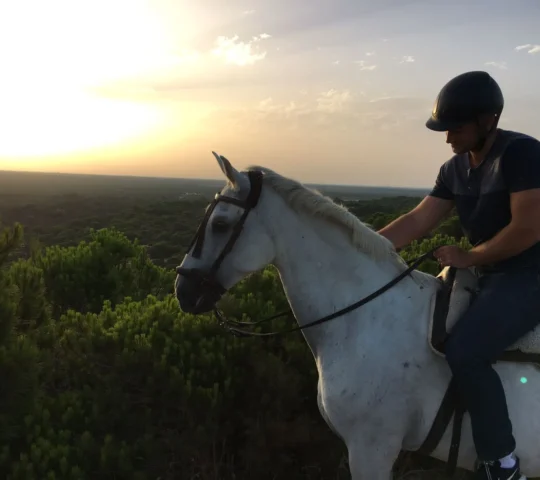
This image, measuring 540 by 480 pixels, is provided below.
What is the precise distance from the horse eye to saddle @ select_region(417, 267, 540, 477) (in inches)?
56.1

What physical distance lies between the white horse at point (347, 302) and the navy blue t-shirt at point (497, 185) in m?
0.49

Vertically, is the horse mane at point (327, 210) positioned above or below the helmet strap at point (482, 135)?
below

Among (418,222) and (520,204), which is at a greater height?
(520,204)

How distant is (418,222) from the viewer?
161 inches

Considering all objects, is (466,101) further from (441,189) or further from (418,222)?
(418,222)

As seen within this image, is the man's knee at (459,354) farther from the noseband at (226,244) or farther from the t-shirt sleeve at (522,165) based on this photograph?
the noseband at (226,244)

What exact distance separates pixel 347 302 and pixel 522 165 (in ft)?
4.39

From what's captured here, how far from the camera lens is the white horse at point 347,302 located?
3053mm

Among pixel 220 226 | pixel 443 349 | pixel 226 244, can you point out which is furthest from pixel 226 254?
pixel 443 349

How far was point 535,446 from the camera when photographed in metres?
2.92

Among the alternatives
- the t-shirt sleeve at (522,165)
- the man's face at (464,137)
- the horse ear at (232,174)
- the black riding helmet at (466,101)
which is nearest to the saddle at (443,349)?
the t-shirt sleeve at (522,165)

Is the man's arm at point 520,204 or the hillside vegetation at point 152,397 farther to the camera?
the hillside vegetation at point 152,397

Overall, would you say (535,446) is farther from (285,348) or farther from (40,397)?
(40,397)

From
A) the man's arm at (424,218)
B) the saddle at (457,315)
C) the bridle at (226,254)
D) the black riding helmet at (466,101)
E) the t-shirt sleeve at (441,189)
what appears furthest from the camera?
the man's arm at (424,218)
